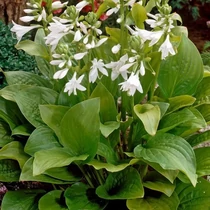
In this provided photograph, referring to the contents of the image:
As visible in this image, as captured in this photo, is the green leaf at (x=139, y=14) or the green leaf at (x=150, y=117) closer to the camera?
the green leaf at (x=150, y=117)

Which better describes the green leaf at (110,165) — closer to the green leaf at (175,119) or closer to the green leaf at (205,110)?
the green leaf at (175,119)

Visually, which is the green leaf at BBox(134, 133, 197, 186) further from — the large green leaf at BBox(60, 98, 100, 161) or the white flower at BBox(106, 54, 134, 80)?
the white flower at BBox(106, 54, 134, 80)

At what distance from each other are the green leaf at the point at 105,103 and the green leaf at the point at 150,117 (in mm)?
136

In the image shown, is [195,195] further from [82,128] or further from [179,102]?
[82,128]

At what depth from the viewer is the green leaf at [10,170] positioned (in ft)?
7.22

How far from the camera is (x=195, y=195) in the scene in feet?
7.12

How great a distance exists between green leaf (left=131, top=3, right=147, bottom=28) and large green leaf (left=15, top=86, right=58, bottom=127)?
0.53 metres

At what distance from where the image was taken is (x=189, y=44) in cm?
219

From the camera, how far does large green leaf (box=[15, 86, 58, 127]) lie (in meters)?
2.16

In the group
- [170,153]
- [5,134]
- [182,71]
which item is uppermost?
[182,71]

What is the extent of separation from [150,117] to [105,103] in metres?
0.26

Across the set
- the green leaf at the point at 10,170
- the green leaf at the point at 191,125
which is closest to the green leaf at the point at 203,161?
the green leaf at the point at 191,125

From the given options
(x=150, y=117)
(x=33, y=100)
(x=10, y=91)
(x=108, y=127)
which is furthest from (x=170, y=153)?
(x=10, y=91)

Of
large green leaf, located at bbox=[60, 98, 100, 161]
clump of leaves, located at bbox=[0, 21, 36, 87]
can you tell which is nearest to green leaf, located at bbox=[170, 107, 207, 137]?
large green leaf, located at bbox=[60, 98, 100, 161]
